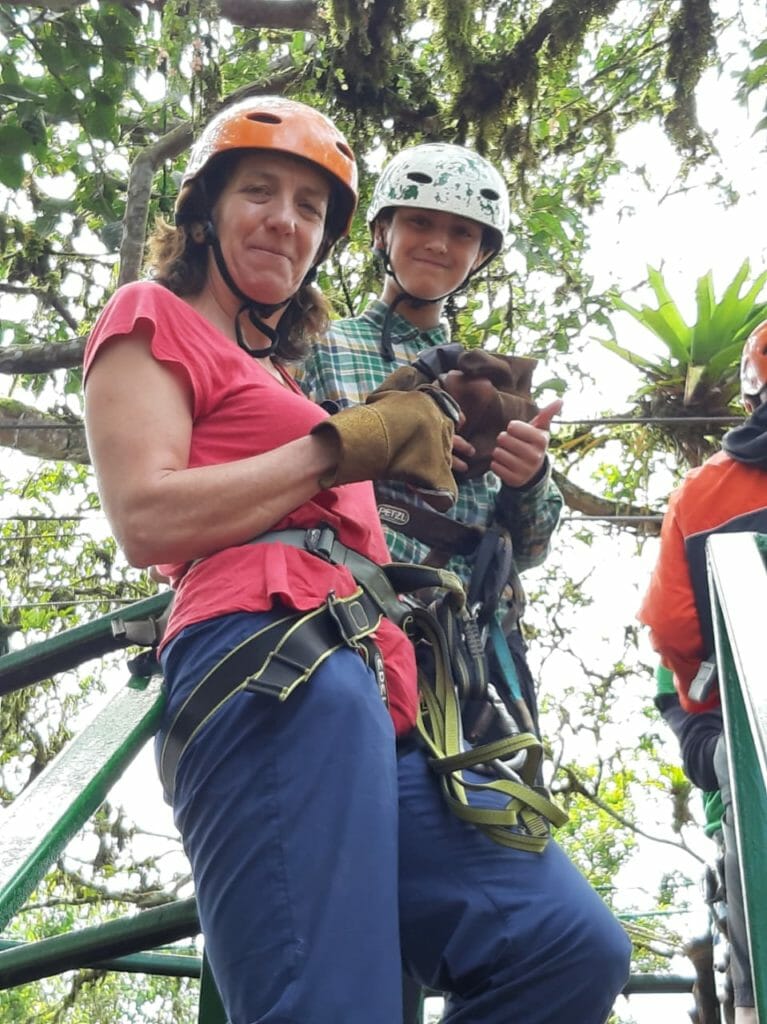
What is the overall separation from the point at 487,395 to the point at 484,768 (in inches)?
32.1

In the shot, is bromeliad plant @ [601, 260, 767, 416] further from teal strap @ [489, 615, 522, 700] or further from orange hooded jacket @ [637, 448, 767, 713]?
teal strap @ [489, 615, 522, 700]

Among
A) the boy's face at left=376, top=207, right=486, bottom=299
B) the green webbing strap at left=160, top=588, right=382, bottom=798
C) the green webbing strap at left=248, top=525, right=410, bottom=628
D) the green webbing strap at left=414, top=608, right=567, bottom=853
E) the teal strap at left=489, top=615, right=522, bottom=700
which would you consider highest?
the boy's face at left=376, top=207, right=486, bottom=299

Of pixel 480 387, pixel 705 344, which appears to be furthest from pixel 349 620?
pixel 705 344

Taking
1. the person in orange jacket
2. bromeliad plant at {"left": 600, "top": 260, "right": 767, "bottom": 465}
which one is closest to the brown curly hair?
the person in orange jacket

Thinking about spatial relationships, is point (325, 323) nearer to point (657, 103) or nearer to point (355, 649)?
point (355, 649)

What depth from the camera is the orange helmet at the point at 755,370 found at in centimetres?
353

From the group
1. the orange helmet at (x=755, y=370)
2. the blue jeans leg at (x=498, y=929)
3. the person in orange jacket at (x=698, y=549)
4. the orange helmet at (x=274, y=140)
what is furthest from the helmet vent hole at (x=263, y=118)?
the orange helmet at (x=755, y=370)

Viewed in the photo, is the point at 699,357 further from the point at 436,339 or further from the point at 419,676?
the point at 419,676

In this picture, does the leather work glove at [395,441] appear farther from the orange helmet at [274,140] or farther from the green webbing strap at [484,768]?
the orange helmet at [274,140]

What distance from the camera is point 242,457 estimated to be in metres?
1.79

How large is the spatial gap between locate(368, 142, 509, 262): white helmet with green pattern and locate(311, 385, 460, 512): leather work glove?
3.74ft

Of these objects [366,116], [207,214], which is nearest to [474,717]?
[207,214]

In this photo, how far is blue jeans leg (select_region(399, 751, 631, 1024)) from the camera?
5.26ft

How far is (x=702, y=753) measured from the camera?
303 cm
